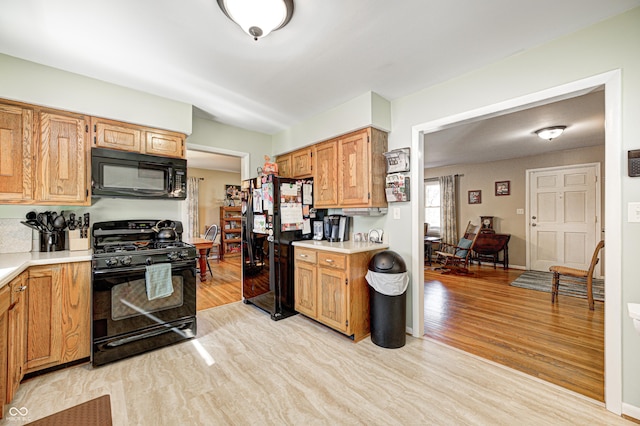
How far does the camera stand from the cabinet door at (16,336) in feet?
5.52

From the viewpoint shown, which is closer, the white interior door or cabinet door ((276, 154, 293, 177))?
cabinet door ((276, 154, 293, 177))

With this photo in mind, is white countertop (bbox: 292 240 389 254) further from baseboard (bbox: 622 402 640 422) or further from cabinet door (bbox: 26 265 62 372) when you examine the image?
cabinet door (bbox: 26 265 62 372)

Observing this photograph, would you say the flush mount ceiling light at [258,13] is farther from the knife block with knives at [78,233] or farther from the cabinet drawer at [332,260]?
the knife block with knives at [78,233]

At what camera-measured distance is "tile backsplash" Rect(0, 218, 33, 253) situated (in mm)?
2308

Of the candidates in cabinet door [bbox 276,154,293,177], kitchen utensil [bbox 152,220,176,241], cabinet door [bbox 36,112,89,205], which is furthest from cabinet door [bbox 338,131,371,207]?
cabinet door [bbox 36,112,89,205]

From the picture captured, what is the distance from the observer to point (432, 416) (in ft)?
5.50

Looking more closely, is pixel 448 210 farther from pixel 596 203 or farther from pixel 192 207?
pixel 192 207

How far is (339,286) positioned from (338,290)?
1.8 inches

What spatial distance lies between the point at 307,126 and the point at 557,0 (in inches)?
97.6

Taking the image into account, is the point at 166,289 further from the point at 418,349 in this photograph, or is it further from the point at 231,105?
the point at 418,349

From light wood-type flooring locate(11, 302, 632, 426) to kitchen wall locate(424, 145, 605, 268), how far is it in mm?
4731

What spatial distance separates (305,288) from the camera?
3.06 metres

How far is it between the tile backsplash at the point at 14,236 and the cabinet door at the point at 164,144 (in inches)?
47.4

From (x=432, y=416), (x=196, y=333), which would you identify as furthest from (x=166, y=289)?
(x=432, y=416)
